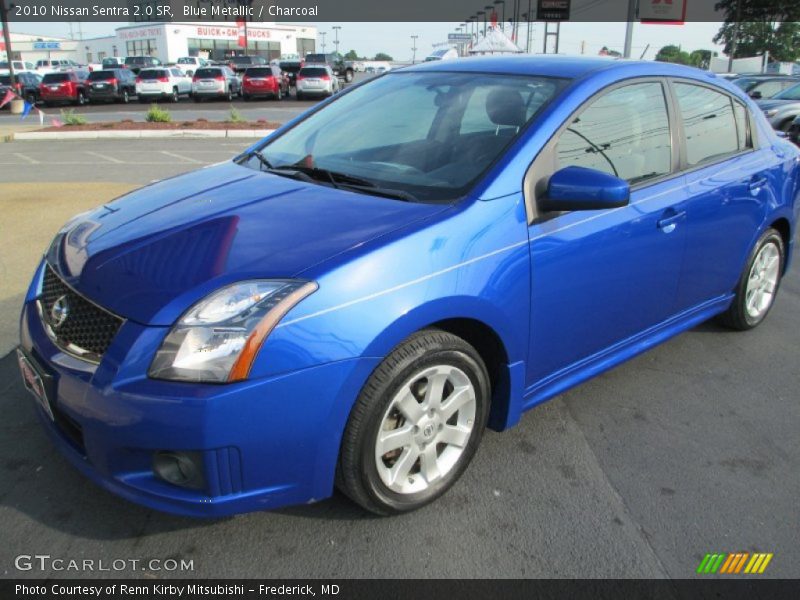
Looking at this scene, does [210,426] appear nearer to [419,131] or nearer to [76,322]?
[76,322]

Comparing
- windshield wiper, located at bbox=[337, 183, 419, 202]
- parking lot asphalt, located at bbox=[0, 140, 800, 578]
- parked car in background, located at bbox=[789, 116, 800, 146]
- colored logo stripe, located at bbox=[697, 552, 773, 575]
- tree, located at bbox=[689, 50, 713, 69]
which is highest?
tree, located at bbox=[689, 50, 713, 69]

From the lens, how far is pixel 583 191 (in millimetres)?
2758

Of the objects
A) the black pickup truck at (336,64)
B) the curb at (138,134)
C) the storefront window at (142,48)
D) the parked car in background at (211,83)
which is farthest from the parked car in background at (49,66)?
the curb at (138,134)

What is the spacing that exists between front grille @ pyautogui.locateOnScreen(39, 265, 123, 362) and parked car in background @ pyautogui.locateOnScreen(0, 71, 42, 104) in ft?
110

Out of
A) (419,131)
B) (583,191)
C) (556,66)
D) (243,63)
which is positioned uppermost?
(243,63)

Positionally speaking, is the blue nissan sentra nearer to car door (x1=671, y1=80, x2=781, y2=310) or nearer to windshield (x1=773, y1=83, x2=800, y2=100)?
car door (x1=671, y1=80, x2=781, y2=310)

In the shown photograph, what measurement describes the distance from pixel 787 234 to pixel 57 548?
4651 mm

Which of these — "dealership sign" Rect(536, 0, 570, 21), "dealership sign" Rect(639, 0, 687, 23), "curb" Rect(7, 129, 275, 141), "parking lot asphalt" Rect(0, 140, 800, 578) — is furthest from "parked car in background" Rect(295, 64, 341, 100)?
"parking lot asphalt" Rect(0, 140, 800, 578)

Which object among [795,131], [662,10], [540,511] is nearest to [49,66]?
[662,10]

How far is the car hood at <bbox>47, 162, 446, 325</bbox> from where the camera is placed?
2328 mm

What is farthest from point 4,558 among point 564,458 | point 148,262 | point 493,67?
point 493,67

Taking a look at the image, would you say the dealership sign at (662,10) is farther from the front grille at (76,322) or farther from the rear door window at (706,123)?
the front grille at (76,322)

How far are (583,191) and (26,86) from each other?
37.5m

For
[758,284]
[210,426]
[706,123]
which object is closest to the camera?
[210,426]
